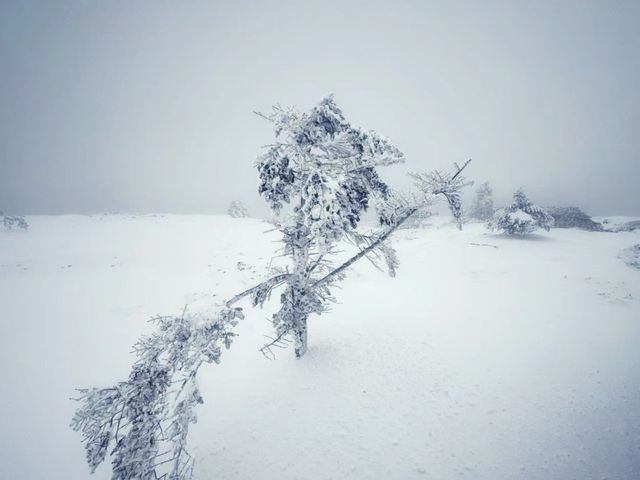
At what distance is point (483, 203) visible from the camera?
44.5 meters

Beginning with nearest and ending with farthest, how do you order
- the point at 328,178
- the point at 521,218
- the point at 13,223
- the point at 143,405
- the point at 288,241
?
1. the point at 143,405
2. the point at 328,178
3. the point at 288,241
4. the point at 521,218
5. the point at 13,223

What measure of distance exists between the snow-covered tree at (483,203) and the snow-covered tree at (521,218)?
23.4m

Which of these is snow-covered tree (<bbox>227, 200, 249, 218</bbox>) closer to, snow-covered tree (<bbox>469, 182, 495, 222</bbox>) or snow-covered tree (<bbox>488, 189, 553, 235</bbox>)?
snow-covered tree (<bbox>488, 189, 553, 235</bbox>)

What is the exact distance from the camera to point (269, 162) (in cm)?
587

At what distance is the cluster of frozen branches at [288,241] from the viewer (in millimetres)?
4613

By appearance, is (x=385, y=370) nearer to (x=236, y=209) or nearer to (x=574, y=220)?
(x=574, y=220)

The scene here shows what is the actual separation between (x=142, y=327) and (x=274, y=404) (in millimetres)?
9312

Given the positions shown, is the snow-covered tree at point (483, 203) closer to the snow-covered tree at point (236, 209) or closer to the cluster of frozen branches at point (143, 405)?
the snow-covered tree at point (236, 209)

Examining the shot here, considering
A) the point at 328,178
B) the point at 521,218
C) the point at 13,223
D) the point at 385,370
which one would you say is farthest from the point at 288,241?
the point at 13,223

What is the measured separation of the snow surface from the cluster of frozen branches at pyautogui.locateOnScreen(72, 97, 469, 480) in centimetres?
119

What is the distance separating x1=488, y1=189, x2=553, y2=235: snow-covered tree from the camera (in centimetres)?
2098

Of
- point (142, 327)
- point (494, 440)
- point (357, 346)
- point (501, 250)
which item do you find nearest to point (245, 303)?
point (142, 327)

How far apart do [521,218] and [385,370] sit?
19055mm

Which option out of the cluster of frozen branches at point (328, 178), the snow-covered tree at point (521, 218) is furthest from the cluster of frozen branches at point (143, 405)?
the snow-covered tree at point (521, 218)
